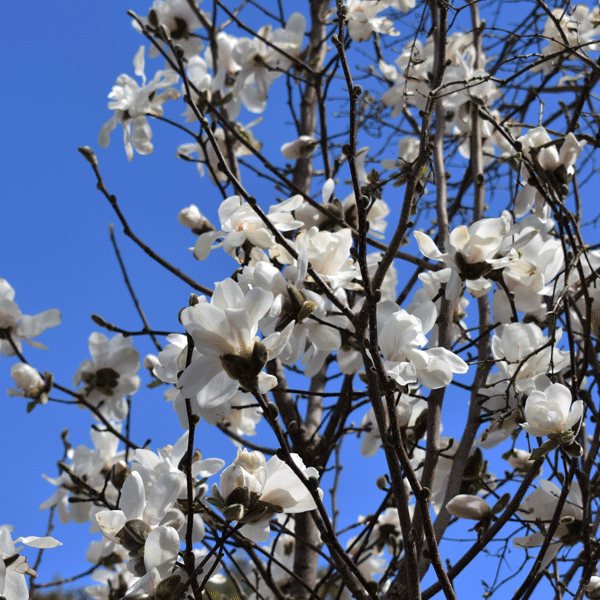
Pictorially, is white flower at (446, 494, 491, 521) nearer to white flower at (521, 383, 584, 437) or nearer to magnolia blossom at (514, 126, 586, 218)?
white flower at (521, 383, 584, 437)

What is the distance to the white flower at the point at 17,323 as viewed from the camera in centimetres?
137

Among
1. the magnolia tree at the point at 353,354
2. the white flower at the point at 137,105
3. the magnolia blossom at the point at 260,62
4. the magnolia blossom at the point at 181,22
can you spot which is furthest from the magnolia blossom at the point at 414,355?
the magnolia blossom at the point at 181,22

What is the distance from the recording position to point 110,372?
147cm

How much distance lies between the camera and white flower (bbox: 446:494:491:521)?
91cm

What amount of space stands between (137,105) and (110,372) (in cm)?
64

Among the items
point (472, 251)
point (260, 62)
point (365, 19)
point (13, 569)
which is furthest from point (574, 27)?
point (13, 569)

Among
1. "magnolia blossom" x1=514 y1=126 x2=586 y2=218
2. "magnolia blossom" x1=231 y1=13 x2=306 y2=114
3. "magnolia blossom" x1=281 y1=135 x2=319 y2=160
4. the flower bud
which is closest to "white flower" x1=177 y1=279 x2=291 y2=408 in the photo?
"magnolia blossom" x1=514 y1=126 x2=586 y2=218

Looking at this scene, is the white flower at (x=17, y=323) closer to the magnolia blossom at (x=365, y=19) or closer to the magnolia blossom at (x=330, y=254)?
the magnolia blossom at (x=330, y=254)

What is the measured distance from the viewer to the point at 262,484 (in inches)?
28.2

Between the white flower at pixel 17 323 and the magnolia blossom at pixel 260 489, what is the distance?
83cm

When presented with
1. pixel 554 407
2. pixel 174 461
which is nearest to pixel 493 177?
pixel 554 407

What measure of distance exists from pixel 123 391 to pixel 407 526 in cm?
91

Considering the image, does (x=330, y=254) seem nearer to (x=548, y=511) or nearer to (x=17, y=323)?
(x=548, y=511)

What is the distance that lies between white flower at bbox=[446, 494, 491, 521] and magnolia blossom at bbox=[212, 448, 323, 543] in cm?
29
